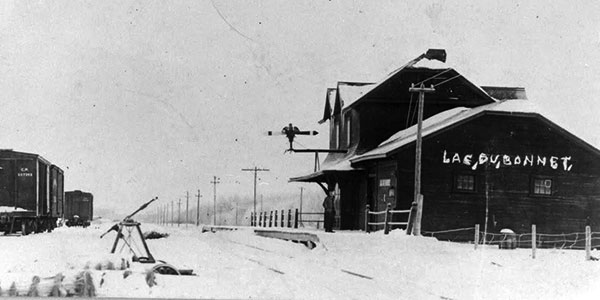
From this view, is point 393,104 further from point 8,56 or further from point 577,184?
point 8,56

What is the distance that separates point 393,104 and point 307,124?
11892 millimetres

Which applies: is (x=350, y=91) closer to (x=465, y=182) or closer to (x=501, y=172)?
(x=465, y=182)

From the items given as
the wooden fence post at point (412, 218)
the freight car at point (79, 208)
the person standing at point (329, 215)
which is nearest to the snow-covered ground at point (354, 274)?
the wooden fence post at point (412, 218)

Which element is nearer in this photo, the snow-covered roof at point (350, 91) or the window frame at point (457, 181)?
the window frame at point (457, 181)

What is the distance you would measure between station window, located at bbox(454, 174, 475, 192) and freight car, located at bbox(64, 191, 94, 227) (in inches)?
1493

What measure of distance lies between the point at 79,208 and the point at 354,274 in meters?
48.2

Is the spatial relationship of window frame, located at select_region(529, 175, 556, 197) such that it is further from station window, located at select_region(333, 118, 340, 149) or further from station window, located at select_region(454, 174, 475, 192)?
station window, located at select_region(333, 118, 340, 149)

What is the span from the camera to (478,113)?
90.0 ft

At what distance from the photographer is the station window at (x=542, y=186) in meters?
28.4

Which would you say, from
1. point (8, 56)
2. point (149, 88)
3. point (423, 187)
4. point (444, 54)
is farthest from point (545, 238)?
point (8, 56)

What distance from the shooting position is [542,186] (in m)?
28.5

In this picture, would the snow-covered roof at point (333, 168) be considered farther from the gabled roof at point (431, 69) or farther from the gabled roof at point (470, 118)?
the gabled roof at point (431, 69)

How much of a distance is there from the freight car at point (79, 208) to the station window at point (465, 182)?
124 ft

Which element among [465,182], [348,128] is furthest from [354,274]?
[348,128]
